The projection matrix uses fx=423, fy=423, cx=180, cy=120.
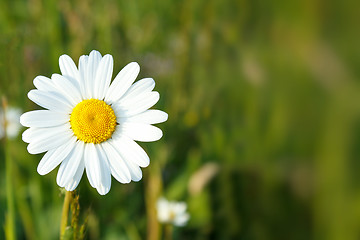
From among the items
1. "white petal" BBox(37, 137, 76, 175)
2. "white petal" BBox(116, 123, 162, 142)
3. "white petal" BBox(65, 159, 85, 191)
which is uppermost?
"white petal" BBox(116, 123, 162, 142)

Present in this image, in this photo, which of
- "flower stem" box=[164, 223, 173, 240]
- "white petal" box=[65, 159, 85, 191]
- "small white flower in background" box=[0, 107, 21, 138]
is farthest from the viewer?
"small white flower in background" box=[0, 107, 21, 138]

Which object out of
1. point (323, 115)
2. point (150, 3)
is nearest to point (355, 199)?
point (323, 115)

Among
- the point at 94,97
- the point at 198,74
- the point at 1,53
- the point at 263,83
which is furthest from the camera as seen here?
the point at 198,74

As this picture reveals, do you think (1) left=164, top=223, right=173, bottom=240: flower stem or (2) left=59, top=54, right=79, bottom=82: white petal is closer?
(2) left=59, top=54, right=79, bottom=82: white petal

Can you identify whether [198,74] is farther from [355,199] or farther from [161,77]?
[355,199]

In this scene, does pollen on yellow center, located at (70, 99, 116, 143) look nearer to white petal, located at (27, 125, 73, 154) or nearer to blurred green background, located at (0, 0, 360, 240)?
white petal, located at (27, 125, 73, 154)

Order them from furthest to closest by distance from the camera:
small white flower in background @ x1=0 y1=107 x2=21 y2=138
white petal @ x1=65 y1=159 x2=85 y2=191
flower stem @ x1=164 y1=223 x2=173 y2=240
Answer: small white flower in background @ x1=0 y1=107 x2=21 y2=138 → flower stem @ x1=164 y1=223 x2=173 y2=240 → white petal @ x1=65 y1=159 x2=85 y2=191

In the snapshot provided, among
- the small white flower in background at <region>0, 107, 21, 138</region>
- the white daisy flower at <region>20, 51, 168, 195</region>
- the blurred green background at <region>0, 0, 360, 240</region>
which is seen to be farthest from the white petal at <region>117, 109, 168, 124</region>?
the small white flower in background at <region>0, 107, 21, 138</region>

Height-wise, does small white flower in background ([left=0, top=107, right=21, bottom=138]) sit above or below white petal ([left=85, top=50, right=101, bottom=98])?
above
